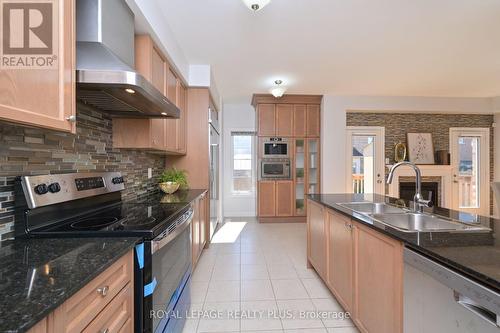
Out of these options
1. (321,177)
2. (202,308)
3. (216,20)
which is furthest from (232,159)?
(202,308)

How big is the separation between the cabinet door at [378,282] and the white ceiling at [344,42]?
206cm

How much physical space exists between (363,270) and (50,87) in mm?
1929

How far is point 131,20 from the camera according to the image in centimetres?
175

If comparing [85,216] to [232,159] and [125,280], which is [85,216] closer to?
[125,280]

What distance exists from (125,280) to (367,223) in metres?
1.32

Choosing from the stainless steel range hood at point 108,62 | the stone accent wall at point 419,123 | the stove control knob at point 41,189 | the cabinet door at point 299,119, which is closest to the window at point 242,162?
the cabinet door at point 299,119

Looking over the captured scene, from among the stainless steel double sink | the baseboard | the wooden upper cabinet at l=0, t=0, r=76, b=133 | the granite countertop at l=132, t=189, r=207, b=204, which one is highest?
the wooden upper cabinet at l=0, t=0, r=76, b=133

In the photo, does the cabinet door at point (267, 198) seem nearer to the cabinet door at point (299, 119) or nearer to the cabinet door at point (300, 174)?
the cabinet door at point (300, 174)

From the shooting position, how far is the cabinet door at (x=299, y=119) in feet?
16.2

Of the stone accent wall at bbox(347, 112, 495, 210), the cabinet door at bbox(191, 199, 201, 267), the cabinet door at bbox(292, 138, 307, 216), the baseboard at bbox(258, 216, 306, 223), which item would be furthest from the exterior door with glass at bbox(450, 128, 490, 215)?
the cabinet door at bbox(191, 199, 201, 267)

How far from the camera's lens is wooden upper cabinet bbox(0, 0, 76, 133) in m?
0.81

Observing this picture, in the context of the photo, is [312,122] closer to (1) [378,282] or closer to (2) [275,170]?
(2) [275,170]

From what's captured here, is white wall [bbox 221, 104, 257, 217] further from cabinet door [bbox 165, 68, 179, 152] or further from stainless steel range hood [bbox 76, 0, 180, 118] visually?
stainless steel range hood [bbox 76, 0, 180, 118]

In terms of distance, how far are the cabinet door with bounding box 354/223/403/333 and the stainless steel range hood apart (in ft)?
5.27
